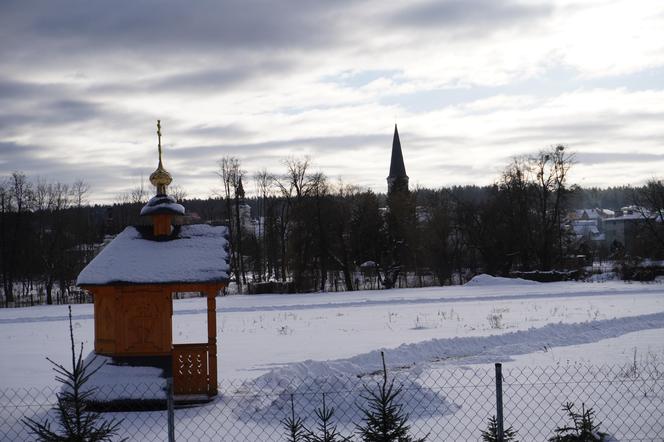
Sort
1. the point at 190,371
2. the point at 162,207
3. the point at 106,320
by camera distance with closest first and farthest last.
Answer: the point at 106,320
the point at 190,371
the point at 162,207

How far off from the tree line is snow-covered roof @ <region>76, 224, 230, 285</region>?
3009 centimetres

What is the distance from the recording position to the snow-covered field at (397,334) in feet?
44.8

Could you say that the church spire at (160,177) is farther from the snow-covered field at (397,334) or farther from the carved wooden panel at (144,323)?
the snow-covered field at (397,334)

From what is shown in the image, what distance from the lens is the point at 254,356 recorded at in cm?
1563

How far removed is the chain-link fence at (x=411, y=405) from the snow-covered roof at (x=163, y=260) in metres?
1.88

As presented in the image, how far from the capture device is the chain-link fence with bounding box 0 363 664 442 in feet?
28.6

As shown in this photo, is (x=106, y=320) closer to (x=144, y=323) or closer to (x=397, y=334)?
(x=144, y=323)

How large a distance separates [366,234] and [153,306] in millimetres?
38185

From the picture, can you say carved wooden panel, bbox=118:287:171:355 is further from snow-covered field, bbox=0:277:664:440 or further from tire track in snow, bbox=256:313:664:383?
tire track in snow, bbox=256:313:664:383

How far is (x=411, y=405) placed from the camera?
980 centimetres

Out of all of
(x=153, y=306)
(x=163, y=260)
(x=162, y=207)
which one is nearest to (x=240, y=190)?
(x=162, y=207)

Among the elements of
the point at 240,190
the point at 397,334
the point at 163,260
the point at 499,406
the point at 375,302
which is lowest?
Answer: the point at 375,302

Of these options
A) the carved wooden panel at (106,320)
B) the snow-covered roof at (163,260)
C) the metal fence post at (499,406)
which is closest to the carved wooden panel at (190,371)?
the carved wooden panel at (106,320)

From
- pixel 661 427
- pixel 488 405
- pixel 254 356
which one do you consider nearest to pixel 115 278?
pixel 254 356
